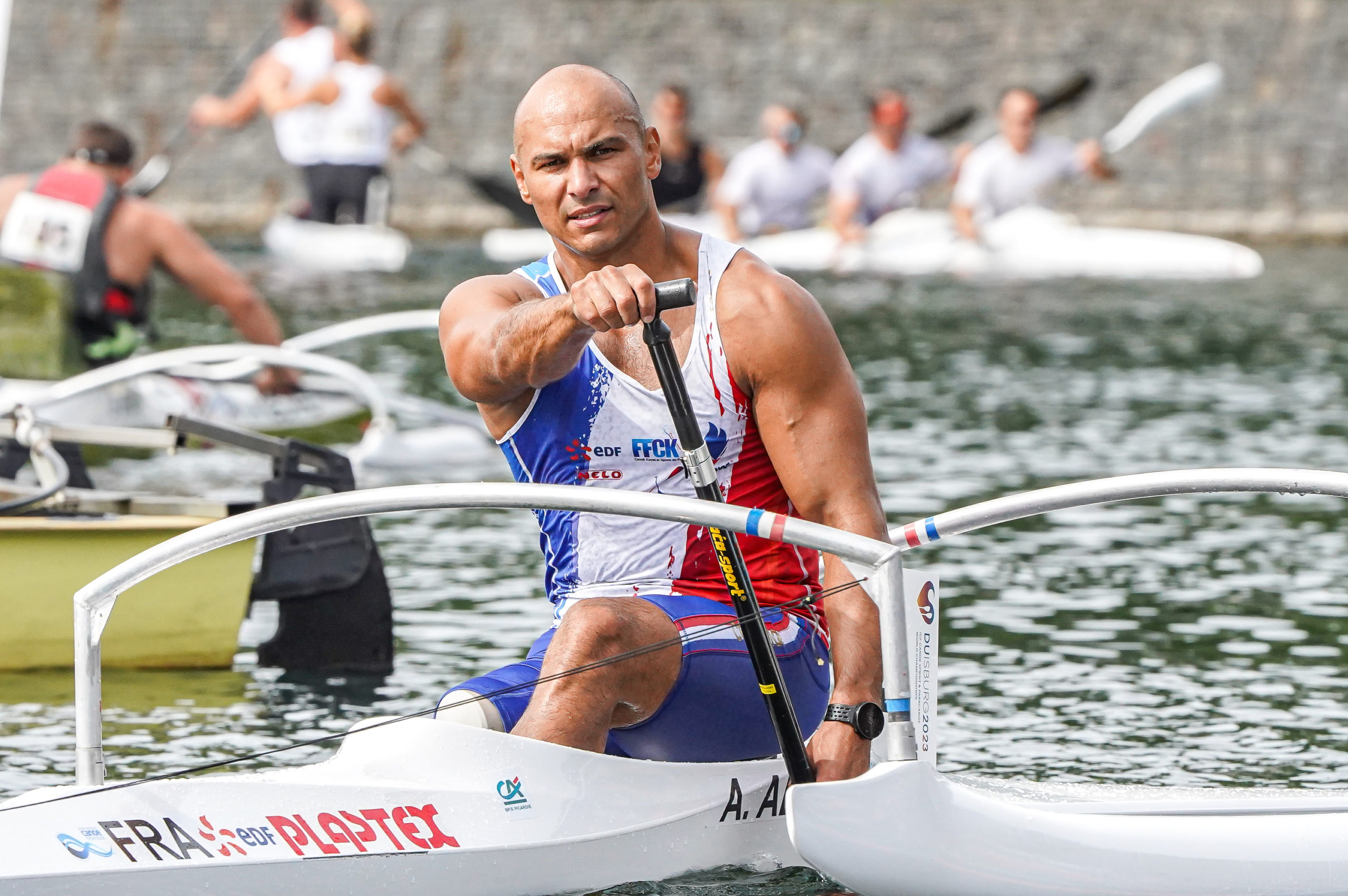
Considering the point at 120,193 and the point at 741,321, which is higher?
the point at 120,193

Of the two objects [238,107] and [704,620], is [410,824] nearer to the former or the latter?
[704,620]

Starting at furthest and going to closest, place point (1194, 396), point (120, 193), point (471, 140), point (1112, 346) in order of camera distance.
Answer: point (471, 140) < point (1112, 346) < point (1194, 396) < point (120, 193)

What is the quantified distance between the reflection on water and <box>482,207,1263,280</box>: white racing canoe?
176 inches

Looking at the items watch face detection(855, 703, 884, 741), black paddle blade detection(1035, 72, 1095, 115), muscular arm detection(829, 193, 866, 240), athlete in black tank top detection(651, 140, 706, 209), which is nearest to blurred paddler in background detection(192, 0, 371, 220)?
athlete in black tank top detection(651, 140, 706, 209)

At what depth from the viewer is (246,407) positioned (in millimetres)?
9008

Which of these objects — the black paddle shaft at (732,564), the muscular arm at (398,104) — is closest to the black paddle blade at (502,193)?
the muscular arm at (398,104)

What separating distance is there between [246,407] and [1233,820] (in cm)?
614

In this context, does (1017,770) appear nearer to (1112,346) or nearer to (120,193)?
(120,193)

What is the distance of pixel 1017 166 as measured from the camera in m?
19.2

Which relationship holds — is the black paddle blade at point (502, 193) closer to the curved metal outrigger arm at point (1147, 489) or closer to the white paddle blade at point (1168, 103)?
the white paddle blade at point (1168, 103)

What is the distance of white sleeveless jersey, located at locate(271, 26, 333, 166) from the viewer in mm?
19062

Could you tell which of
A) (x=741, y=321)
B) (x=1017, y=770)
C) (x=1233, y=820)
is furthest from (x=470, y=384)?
(x=1017, y=770)

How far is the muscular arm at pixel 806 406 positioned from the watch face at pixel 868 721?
0.13 metres

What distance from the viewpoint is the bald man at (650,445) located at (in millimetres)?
3482
